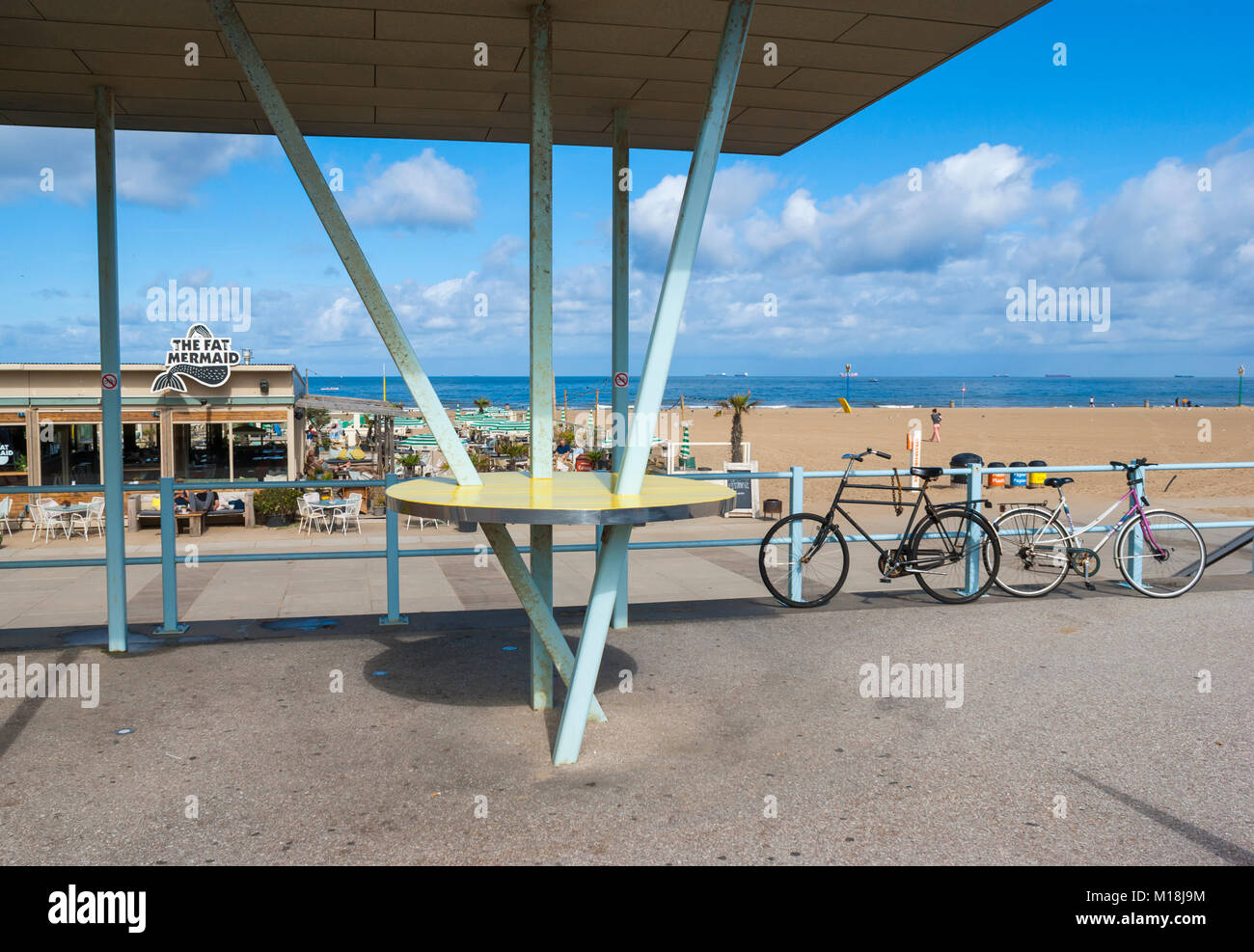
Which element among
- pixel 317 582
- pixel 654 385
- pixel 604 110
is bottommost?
pixel 317 582

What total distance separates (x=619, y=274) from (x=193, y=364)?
1681 cm

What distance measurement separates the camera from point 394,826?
3.45m

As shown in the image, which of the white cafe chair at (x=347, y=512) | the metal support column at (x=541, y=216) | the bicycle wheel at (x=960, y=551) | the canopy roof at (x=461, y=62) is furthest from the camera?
the white cafe chair at (x=347, y=512)

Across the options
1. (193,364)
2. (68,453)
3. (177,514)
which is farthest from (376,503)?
(68,453)

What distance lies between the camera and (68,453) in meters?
20.7

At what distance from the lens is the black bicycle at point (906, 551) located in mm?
7258

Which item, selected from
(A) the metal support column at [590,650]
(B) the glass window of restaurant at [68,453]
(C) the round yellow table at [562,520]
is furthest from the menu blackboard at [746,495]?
(A) the metal support column at [590,650]

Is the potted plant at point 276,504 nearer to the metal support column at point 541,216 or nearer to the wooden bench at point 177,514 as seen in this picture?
the wooden bench at point 177,514

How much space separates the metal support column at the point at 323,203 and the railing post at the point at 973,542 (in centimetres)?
463

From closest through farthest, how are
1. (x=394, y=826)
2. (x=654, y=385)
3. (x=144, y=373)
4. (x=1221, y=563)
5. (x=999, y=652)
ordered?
(x=394, y=826) → (x=654, y=385) → (x=999, y=652) → (x=1221, y=563) → (x=144, y=373)

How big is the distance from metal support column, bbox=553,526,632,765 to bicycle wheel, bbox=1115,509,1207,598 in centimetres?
512
